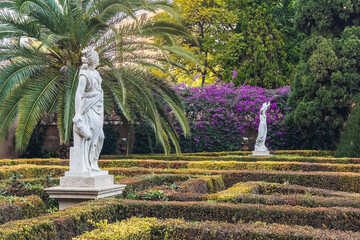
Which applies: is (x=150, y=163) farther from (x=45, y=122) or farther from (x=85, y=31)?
(x=45, y=122)

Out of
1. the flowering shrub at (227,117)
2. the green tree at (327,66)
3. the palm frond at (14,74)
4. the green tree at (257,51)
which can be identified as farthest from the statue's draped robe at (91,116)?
the green tree at (257,51)

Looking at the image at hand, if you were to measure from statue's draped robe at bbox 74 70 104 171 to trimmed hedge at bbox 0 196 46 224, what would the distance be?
82 cm

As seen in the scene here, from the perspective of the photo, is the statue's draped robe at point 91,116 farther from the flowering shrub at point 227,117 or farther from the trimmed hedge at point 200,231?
the flowering shrub at point 227,117

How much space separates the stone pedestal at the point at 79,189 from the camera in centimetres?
603

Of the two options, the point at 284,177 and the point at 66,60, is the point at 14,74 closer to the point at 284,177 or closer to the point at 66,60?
the point at 66,60

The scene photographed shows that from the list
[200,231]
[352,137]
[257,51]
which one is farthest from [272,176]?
[257,51]

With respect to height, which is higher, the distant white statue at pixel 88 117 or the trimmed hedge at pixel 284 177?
the distant white statue at pixel 88 117

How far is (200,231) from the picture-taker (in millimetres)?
4676

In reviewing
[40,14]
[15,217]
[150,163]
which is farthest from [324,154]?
[15,217]

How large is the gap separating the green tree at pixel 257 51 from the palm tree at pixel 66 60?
8860mm

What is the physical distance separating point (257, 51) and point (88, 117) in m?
16.2

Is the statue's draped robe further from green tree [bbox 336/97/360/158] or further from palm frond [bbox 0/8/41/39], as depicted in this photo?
green tree [bbox 336/97/360/158]

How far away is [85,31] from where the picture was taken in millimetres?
11797

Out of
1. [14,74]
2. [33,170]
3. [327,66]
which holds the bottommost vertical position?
[33,170]
